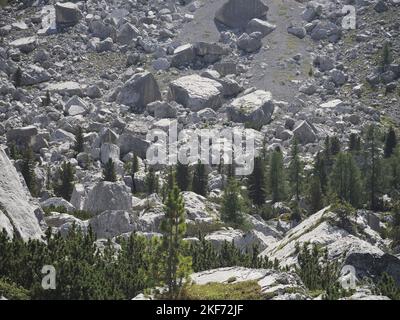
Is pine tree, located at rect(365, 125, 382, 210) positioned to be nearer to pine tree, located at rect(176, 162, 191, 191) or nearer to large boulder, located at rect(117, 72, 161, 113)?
pine tree, located at rect(176, 162, 191, 191)

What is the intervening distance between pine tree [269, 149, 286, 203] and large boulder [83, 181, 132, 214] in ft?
82.6

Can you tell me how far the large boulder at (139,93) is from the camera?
108 meters

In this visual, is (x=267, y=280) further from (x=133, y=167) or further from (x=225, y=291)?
(x=133, y=167)

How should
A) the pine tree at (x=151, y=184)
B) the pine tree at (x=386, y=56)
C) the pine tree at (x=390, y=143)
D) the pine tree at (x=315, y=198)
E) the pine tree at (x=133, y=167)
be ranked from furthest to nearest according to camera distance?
1. the pine tree at (x=386, y=56)
2. the pine tree at (x=390, y=143)
3. the pine tree at (x=133, y=167)
4. the pine tree at (x=151, y=184)
5. the pine tree at (x=315, y=198)

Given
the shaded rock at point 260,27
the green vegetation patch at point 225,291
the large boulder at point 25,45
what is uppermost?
the shaded rock at point 260,27

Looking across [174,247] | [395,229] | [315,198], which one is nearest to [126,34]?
[315,198]

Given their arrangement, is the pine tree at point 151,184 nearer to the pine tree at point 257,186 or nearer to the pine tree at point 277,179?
the pine tree at point 257,186

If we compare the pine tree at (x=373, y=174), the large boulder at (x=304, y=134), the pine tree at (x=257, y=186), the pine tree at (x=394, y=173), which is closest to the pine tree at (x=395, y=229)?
the pine tree at (x=373, y=174)

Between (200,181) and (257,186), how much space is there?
7.31 metres

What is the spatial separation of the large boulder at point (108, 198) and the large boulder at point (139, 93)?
4755 centimetres

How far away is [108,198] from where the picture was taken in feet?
197

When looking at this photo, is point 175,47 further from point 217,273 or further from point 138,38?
point 217,273

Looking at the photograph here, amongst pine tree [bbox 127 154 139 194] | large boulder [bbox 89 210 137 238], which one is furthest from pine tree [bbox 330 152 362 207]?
large boulder [bbox 89 210 137 238]
